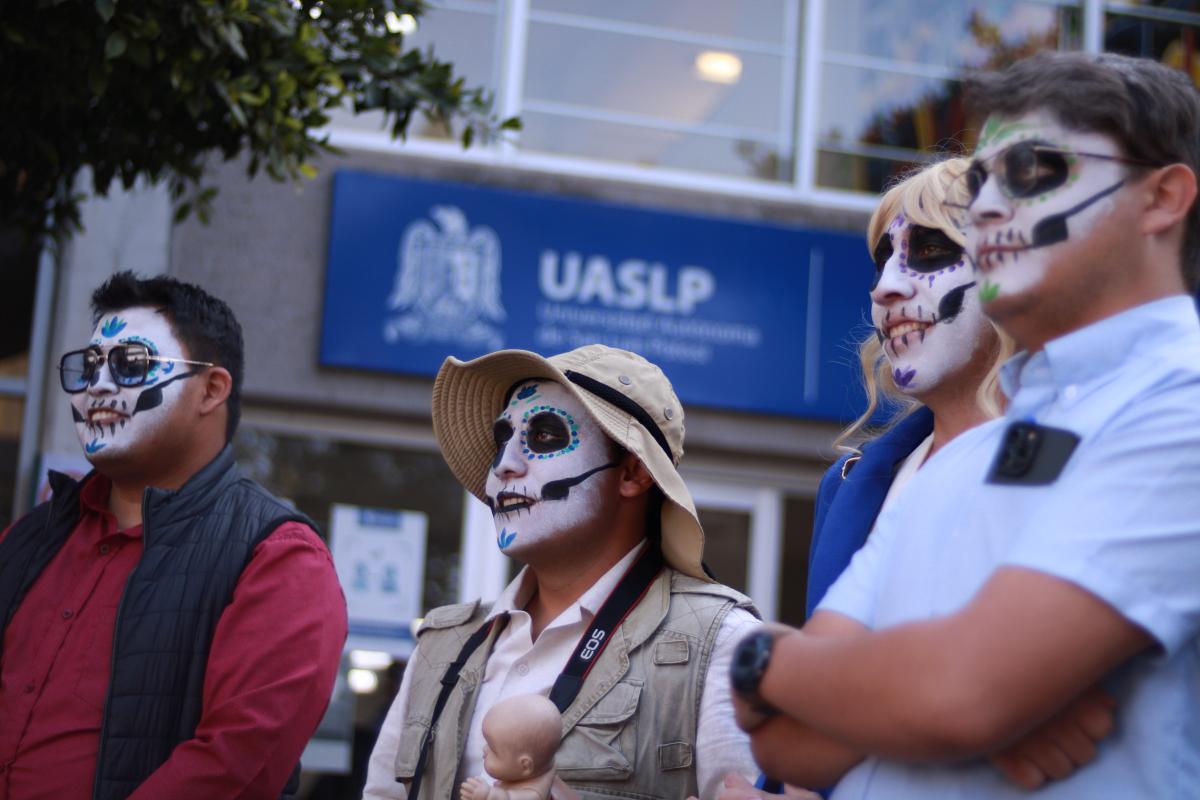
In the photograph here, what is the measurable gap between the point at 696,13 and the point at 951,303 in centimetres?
621

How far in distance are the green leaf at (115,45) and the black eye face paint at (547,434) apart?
175 cm

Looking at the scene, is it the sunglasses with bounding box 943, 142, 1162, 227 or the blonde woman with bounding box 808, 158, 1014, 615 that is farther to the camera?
the blonde woman with bounding box 808, 158, 1014, 615

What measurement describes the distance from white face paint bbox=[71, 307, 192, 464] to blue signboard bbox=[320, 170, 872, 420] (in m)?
3.72

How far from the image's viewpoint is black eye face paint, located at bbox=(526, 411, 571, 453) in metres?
3.26

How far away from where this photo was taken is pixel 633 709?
2893mm

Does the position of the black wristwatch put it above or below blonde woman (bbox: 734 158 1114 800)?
below

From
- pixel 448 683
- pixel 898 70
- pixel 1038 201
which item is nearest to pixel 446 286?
pixel 898 70

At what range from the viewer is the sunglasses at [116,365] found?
149 inches

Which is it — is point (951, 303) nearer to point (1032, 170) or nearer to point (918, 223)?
point (918, 223)

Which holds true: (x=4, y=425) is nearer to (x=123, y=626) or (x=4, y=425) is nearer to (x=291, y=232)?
(x=291, y=232)

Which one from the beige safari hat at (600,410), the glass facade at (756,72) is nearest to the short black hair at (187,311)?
the beige safari hat at (600,410)

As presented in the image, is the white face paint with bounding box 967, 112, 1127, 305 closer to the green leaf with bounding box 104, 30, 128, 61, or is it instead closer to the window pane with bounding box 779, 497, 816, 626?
the green leaf with bounding box 104, 30, 128, 61

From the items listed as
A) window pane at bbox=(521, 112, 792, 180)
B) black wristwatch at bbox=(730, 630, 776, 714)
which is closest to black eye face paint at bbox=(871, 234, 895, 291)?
black wristwatch at bbox=(730, 630, 776, 714)

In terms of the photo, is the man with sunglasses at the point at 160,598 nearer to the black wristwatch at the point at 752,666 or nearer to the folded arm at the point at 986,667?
the black wristwatch at the point at 752,666
